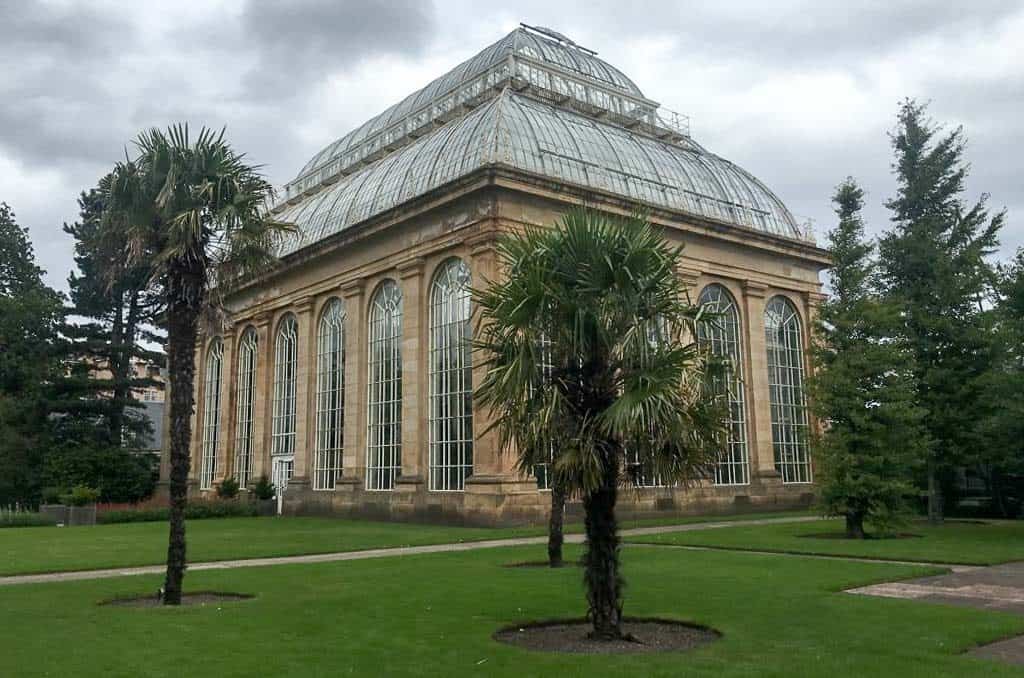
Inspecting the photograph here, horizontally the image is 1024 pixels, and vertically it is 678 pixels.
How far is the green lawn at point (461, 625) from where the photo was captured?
8992 mm

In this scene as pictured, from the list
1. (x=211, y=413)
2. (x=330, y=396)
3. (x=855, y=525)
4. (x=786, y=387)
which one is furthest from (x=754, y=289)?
(x=211, y=413)

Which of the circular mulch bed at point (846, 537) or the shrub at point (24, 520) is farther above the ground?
the shrub at point (24, 520)

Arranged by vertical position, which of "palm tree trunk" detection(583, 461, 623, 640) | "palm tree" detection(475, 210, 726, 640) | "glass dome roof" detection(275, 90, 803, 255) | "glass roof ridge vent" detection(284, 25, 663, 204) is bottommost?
"palm tree trunk" detection(583, 461, 623, 640)

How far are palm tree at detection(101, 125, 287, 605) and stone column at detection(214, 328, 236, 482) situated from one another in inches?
1322

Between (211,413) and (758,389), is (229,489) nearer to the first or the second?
(211,413)

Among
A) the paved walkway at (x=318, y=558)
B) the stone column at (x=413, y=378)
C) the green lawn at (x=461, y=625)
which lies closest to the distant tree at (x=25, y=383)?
the stone column at (x=413, y=378)

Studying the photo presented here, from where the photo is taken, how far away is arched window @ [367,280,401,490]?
119ft

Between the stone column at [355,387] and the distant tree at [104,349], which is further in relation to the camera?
the distant tree at [104,349]

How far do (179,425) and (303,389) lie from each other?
2707cm

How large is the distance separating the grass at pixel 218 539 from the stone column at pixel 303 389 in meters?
4.38

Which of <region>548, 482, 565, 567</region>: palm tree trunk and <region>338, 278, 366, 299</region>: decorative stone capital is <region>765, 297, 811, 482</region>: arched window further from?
<region>548, 482, 565, 567</region>: palm tree trunk

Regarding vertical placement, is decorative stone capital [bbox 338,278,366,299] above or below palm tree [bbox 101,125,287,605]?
above

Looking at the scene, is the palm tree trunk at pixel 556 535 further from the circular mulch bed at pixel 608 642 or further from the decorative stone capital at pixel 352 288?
the decorative stone capital at pixel 352 288

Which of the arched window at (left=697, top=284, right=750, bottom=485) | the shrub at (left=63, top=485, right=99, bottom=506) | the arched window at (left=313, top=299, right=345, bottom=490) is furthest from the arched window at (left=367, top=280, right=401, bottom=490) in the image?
the shrub at (left=63, top=485, right=99, bottom=506)
